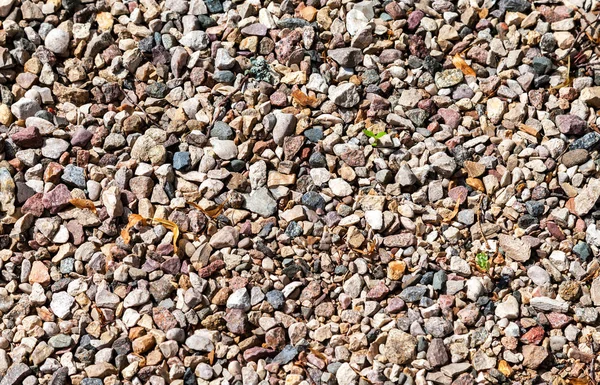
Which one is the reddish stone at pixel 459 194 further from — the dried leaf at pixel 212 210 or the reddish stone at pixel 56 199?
the reddish stone at pixel 56 199

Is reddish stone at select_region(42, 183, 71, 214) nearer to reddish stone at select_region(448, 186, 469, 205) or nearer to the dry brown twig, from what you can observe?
the dry brown twig

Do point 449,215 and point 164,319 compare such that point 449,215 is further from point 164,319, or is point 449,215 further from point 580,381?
point 164,319

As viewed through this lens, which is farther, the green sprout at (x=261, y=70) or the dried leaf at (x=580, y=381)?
the green sprout at (x=261, y=70)

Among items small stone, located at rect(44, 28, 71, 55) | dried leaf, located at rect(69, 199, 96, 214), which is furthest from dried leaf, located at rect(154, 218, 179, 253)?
small stone, located at rect(44, 28, 71, 55)

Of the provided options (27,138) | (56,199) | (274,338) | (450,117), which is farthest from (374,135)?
(27,138)

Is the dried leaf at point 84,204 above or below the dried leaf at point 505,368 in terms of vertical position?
above

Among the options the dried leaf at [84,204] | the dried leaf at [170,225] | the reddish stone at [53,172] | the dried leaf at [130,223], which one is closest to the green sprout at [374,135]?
the dried leaf at [170,225]

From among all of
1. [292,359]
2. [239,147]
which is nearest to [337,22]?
[239,147]
